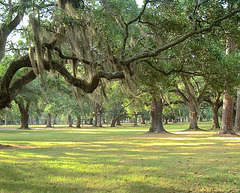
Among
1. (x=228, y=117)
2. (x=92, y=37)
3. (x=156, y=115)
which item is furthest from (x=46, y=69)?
(x=156, y=115)

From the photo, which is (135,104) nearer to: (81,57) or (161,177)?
(81,57)

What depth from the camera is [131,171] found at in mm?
5488

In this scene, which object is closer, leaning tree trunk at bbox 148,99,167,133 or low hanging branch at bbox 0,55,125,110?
low hanging branch at bbox 0,55,125,110

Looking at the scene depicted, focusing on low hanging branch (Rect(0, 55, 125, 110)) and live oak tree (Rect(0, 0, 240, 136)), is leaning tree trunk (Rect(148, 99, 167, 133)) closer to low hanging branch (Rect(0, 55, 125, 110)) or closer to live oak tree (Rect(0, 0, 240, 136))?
live oak tree (Rect(0, 0, 240, 136))

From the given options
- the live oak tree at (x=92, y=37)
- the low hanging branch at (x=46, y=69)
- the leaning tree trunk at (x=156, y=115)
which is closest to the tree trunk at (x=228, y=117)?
the leaning tree trunk at (x=156, y=115)

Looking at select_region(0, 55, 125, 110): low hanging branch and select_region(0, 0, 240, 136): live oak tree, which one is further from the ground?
select_region(0, 0, 240, 136): live oak tree

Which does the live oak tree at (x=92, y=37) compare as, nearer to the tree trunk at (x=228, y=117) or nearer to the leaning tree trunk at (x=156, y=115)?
the tree trunk at (x=228, y=117)

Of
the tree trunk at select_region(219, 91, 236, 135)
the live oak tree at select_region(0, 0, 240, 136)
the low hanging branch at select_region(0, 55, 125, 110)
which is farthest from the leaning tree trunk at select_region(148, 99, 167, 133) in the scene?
the low hanging branch at select_region(0, 55, 125, 110)

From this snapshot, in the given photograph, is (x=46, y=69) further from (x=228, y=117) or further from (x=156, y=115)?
(x=156, y=115)

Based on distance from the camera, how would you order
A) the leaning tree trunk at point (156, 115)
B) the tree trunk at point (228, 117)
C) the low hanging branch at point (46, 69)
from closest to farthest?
the low hanging branch at point (46, 69) → the tree trunk at point (228, 117) → the leaning tree trunk at point (156, 115)

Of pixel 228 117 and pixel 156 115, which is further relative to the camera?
pixel 156 115

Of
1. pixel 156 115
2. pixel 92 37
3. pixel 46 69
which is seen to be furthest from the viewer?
pixel 156 115

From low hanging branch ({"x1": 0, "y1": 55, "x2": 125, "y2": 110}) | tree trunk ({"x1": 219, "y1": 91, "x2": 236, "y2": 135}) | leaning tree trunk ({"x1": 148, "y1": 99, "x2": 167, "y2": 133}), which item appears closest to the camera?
low hanging branch ({"x1": 0, "y1": 55, "x2": 125, "y2": 110})

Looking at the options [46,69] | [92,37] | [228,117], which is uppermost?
[92,37]
